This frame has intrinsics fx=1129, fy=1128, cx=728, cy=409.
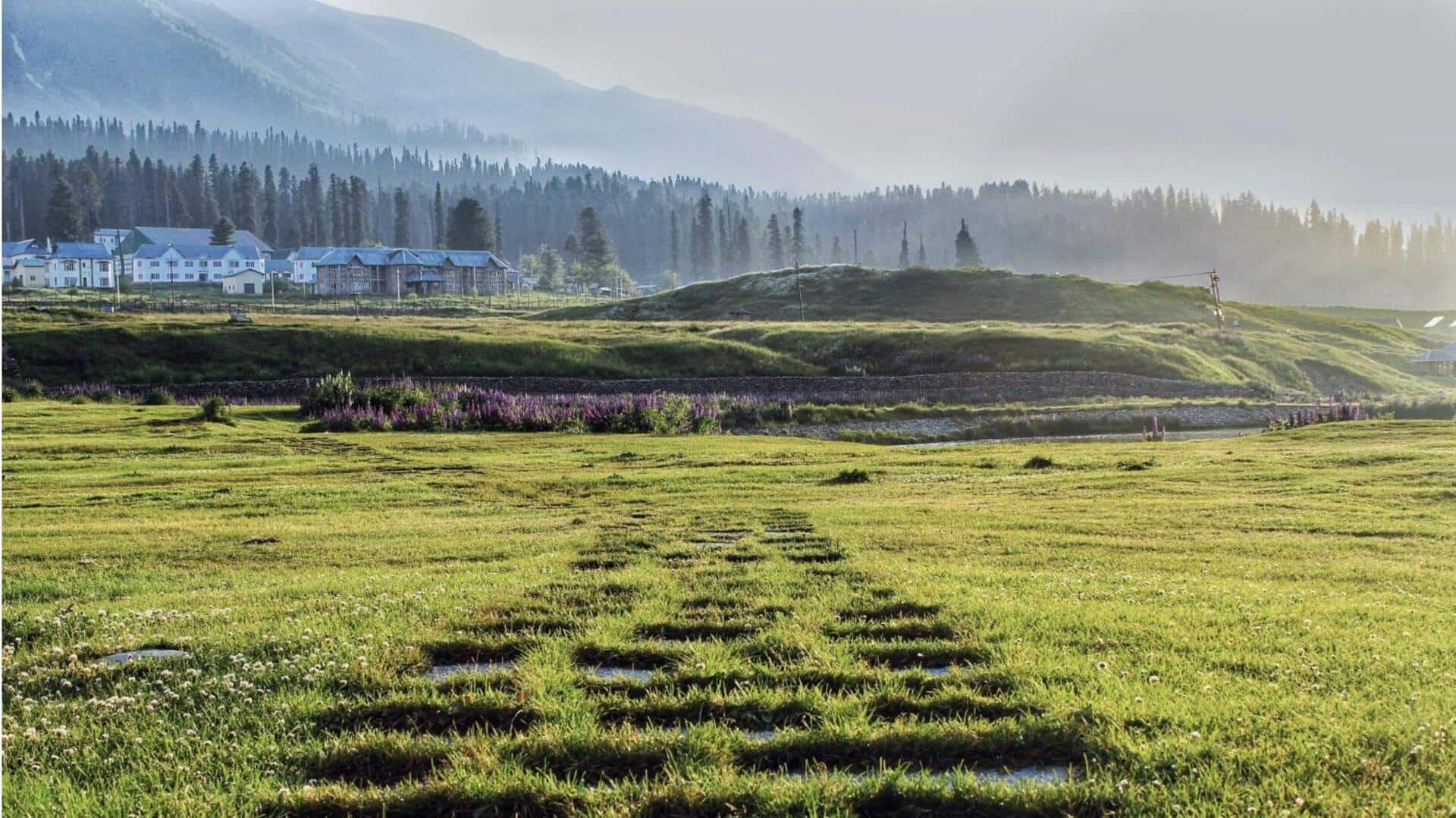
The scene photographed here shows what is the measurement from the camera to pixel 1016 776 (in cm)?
646

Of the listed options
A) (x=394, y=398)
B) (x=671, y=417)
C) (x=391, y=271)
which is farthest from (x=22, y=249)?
(x=671, y=417)

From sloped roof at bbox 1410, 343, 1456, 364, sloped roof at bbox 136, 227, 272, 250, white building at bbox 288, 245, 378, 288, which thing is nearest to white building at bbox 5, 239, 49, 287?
sloped roof at bbox 136, 227, 272, 250

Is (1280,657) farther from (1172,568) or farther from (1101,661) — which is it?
(1172,568)

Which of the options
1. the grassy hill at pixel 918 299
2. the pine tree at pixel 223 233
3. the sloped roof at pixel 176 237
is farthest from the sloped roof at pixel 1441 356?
the pine tree at pixel 223 233

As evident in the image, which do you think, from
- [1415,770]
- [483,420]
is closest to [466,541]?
[1415,770]

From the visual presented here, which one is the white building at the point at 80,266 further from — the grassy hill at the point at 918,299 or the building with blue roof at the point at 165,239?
the grassy hill at the point at 918,299

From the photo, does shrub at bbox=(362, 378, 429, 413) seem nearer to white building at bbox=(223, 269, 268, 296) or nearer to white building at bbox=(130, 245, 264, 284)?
white building at bbox=(223, 269, 268, 296)

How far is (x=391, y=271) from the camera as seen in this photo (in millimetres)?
176125

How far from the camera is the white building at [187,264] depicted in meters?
183

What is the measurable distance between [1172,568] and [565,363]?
65600 millimetres

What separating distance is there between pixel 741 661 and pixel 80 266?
196488mm

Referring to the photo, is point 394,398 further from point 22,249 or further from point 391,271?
→ point 22,249

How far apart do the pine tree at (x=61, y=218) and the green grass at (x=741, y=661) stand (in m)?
192

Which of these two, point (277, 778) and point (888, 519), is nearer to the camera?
point (277, 778)
